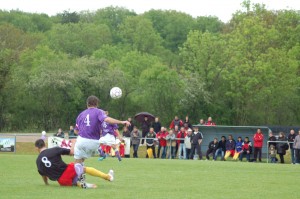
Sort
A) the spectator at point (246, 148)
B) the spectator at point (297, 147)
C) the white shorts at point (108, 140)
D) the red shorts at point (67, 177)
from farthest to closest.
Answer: the spectator at point (246, 148) → the spectator at point (297, 147) → the white shorts at point (108, 140) → the red shorts at point (67, 177)

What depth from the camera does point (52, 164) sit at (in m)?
14.5

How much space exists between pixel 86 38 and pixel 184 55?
3596cm

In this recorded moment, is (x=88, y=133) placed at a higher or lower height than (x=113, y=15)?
lower

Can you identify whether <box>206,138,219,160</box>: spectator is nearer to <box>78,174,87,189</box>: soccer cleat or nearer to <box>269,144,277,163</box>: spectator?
<box>269,144,277,163</box>: spectator

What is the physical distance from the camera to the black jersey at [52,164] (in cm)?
1449

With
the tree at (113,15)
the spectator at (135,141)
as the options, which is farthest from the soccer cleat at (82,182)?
the tree at (113,15)

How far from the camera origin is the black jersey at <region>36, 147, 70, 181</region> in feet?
47.5

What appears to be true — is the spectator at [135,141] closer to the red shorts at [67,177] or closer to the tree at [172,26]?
the red shorts at [67,177]

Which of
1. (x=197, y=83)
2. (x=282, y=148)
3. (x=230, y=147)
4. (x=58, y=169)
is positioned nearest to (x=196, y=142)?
(x=230, y=147)

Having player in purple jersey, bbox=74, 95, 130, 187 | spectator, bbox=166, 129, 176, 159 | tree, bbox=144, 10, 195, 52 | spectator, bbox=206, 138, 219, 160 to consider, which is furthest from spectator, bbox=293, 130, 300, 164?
tree, bbox=144, 10, 195, 52

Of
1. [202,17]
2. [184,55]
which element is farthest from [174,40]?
[184,55]

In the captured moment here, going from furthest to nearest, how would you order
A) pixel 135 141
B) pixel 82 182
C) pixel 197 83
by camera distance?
pixel 197 83 → pixel 135 141 → pixel 82 182

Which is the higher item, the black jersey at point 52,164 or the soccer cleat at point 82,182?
the black jersey at point 52,164

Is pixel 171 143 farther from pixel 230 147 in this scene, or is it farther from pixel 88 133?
pixel 88 133
